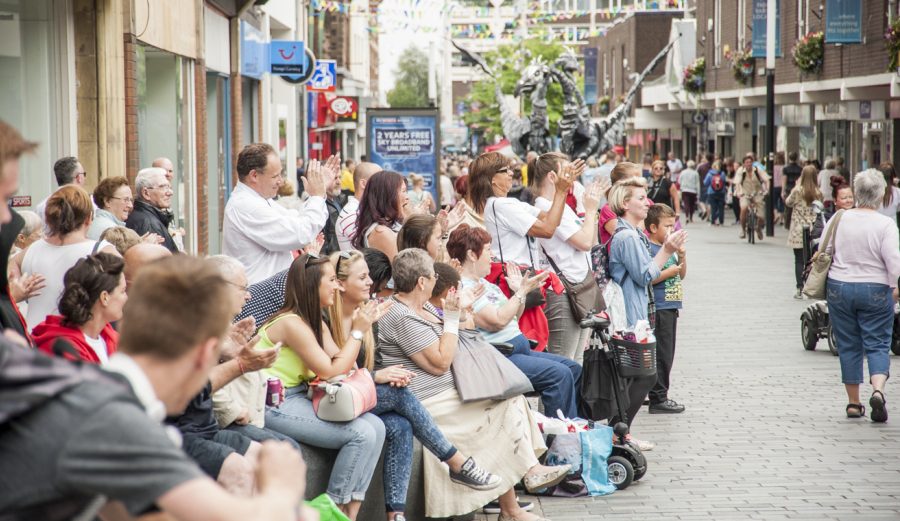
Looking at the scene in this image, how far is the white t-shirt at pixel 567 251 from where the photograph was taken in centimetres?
865

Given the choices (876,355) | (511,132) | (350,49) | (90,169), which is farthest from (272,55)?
(350,49)

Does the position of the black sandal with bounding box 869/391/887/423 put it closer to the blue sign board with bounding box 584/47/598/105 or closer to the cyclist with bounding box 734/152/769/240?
the cyclist with bounding box 734/152/769/240

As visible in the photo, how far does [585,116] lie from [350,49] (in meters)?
32.3

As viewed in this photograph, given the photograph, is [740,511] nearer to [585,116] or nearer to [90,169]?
[90,169]

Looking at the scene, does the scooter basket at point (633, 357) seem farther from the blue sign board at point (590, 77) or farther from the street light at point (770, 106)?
the blue sign board at point (590, 77)

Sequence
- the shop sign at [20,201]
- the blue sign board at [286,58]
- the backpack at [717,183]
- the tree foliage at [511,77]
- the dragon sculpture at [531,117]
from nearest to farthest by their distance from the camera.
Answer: the shop sign at [20,201] < the dragon sculpture at [531,117] < the blue sign board at [286,58] < the backpack at [717,183] < the tree foliage at [511,77]

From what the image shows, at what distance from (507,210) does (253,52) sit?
1379 cm

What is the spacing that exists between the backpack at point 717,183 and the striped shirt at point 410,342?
28978 millimetres

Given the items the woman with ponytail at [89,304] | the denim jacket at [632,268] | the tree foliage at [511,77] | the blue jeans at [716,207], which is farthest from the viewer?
the tree foliage at [511,77]

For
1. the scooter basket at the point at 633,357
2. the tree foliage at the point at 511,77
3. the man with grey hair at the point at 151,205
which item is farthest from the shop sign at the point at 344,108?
the scooter basket at the point at 633,357

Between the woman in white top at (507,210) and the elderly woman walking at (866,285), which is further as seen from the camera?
the elderly woman walking at (866,285)

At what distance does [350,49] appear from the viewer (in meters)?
53.8

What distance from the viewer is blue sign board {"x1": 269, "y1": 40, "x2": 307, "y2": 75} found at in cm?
2319

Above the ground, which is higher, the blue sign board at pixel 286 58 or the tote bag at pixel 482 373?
the blue sign board at pixel 286 58
